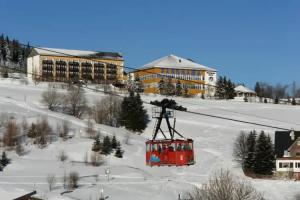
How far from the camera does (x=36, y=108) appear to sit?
354 ft

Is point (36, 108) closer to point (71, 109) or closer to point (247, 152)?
point (71, 109)

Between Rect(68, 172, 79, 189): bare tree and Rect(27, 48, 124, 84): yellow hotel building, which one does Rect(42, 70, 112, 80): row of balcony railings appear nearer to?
Rect(27, 48, 124, 84): yellow hotel building

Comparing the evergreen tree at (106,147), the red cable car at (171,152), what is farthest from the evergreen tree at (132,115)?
the red cable car at (171,152)

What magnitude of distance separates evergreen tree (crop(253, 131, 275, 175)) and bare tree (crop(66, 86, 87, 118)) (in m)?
41.7

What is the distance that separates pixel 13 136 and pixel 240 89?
12068 cm

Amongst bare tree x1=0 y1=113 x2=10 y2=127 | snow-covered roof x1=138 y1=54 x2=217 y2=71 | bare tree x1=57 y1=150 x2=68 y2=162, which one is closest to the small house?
bare tree x1=57 y1=150 x2=68 y2=162

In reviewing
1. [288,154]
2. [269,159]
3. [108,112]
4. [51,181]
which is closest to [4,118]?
[108,112]

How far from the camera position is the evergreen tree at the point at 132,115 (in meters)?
104

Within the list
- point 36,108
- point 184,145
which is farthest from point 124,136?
point 184,145

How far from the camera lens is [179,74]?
7057 inches

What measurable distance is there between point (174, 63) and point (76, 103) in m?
70.8

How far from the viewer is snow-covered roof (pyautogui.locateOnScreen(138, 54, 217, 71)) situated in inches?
7032

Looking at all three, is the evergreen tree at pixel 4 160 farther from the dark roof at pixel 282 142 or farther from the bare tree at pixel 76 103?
the dark roof at pixel 282 142

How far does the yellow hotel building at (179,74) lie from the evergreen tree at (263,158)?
83.6 meters
